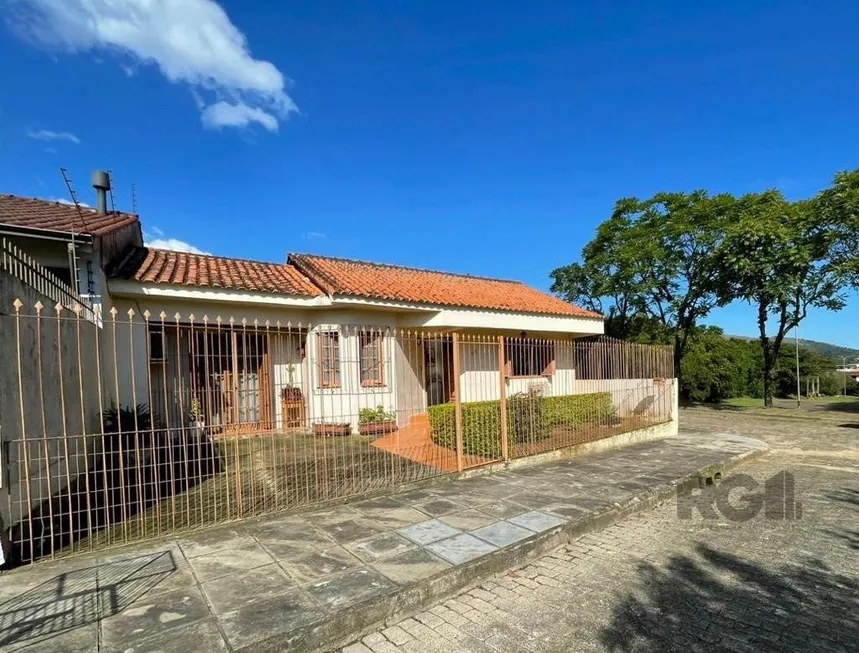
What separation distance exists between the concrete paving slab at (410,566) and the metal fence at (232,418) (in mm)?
1808

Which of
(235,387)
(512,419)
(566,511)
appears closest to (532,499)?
(566,511)

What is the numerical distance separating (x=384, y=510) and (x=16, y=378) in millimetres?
3810

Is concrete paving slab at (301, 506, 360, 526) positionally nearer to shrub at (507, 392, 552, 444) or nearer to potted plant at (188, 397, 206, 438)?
potted plant at (188, 397, 206, 438)

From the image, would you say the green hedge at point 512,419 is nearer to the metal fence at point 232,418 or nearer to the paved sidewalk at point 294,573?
the metal fence at point 232,418

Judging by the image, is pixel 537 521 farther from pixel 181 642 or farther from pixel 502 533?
pixel 181 642

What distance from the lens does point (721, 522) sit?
555cm

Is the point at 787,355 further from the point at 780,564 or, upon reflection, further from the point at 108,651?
the point at 108,651

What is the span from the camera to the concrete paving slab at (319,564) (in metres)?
3.78

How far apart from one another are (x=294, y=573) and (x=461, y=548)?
1538 mm

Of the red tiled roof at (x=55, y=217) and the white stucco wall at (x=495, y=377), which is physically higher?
the red tiled roof at (x=55, y=217)

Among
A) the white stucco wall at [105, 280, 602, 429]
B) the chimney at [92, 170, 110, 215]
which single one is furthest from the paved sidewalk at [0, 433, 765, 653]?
the chimney at [92, 170, 110, 215]

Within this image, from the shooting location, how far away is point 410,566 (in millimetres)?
3975

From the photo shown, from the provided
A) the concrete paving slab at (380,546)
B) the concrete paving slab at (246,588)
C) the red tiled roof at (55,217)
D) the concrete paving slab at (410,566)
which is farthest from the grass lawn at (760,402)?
the red tiled roof at (55,217)

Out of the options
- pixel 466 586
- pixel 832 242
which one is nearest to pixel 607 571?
pixel 466 586
